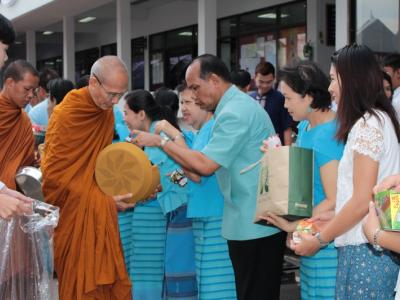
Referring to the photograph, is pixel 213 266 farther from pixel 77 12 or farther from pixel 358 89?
pixel 77 12

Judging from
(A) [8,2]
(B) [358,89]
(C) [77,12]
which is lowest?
(B) [358,89]

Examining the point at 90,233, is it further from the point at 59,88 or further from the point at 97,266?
the point at 59,88

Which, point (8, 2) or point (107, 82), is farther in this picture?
point (8, 2)

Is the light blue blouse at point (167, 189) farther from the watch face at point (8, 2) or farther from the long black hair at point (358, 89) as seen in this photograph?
the watch face at point (8, 2)

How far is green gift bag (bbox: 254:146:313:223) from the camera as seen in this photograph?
267cm

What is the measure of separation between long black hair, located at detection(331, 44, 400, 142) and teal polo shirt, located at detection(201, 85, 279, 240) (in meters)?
0.69

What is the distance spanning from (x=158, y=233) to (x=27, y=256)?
1.41 metres

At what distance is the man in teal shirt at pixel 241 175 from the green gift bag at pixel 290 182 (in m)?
0.35

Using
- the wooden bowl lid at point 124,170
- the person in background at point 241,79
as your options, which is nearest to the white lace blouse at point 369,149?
the wooden bowl lid at point 124,170

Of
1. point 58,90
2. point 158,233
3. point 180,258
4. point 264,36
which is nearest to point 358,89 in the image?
point 180,258

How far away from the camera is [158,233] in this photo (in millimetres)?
4266

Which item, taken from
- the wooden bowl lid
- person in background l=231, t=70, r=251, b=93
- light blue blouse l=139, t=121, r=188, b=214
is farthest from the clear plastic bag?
person in background l=231, t=70, r=251, b=93

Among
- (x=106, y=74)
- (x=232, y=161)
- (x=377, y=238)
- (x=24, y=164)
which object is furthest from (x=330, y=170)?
(x=24, y=164)

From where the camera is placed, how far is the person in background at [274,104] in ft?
21.5
